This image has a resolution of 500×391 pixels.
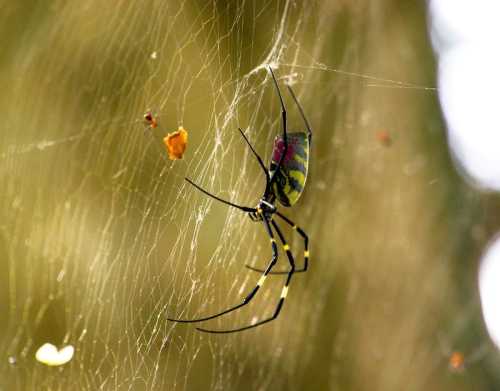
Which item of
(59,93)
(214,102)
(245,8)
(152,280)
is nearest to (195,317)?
(152,280)

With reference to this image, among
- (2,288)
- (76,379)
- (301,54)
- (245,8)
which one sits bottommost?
(76,379)

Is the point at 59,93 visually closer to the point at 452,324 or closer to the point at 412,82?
the point at 412,82

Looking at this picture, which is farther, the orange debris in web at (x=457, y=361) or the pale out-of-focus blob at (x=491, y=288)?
the pale out-of-focus blob at (x=491, y=288)

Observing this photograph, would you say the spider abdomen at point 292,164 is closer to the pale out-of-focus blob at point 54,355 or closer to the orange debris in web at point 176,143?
the orange debris in web at point 176,143

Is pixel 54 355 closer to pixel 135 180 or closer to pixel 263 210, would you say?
pixel 135 180

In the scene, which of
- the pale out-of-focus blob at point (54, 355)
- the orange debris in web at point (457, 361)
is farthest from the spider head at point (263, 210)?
the orange debris in web at point (457, 361)

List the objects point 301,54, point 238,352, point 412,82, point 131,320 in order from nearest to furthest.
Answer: point 131,320 < point 301,54 < point 238,352 < point 412,82
